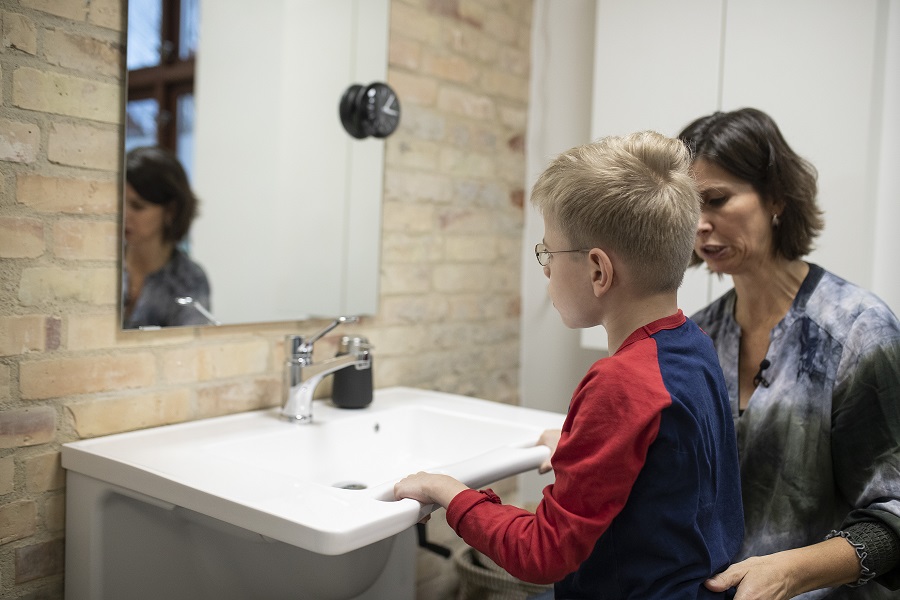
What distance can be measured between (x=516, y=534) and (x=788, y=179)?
867 mm

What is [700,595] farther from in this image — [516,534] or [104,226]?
[104,226]

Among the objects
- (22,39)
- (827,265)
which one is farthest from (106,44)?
(827,265)

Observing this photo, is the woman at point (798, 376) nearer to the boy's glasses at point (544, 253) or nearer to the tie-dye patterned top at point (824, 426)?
the tie-dye patterned top at point (824, 426)

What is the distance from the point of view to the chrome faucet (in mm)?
1699

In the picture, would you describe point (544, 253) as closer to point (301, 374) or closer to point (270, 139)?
point (301, 374)

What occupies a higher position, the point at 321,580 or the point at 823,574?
the point at 823,574

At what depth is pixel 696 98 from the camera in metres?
2.09

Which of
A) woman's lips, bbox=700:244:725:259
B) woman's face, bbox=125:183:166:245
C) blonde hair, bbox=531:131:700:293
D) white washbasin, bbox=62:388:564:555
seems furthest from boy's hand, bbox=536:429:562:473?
woman's face, bbox=125:183:166:245

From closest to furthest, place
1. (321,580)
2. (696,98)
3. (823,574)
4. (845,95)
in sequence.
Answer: (823,574) → (321,580) → (845,95) → (696,98)

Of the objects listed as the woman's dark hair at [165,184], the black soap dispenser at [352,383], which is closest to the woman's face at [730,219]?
the black soap dispenser at [352,383]

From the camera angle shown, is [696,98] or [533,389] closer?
[696,98]

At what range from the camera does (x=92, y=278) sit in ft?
4.77

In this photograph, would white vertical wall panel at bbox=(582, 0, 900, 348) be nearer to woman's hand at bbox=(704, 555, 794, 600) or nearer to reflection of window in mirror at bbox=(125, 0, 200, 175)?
woman's hand at bbox=(704, 555, 794, 600)

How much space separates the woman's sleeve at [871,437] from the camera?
126 cm
